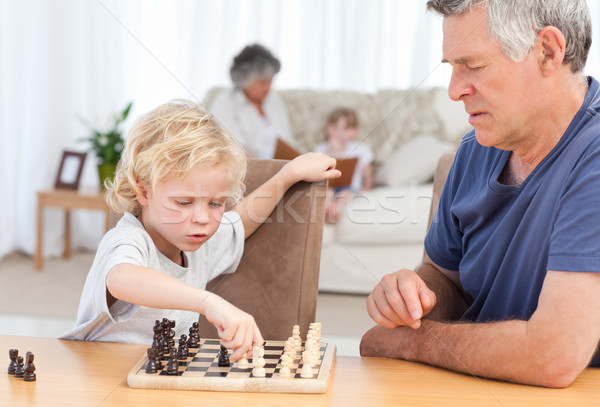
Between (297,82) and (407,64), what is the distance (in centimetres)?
85

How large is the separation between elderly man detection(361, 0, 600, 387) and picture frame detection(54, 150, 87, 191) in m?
3.64

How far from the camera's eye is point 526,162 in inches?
52.3

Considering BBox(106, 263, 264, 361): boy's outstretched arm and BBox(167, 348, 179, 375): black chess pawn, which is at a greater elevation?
BBox(106, 263, 264, 361): boy's outstretched arm

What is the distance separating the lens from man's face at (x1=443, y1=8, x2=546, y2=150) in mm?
1194

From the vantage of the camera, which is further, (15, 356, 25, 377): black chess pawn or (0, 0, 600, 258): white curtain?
(0, 0, 600, 258): white curtain

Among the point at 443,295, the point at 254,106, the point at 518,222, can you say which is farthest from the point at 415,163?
the point at 518,222

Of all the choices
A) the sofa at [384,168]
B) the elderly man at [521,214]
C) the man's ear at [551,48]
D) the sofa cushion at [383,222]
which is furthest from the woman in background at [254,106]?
the man's ear at [551,48]

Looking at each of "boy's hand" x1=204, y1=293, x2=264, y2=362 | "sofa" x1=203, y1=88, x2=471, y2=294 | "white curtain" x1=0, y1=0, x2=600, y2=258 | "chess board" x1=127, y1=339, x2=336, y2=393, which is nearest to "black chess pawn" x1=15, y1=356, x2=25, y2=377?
"chess board" x1=127, y1=339, x2=336, y2=393

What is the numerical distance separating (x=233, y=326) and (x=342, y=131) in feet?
11.0

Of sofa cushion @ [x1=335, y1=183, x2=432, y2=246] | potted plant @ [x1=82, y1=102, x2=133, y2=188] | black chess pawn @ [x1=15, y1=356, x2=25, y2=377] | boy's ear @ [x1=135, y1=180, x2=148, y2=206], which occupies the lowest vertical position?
sofa cushion @ [x1=335, y1=183, x2=432, y2=246]

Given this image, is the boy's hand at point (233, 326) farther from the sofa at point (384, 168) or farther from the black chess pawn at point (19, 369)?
the sofa at point (384, 168)

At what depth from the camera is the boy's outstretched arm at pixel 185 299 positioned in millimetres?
1021

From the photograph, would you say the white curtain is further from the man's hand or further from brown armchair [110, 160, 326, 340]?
the man's hand

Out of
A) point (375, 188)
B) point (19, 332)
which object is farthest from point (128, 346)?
point (375, 188)
